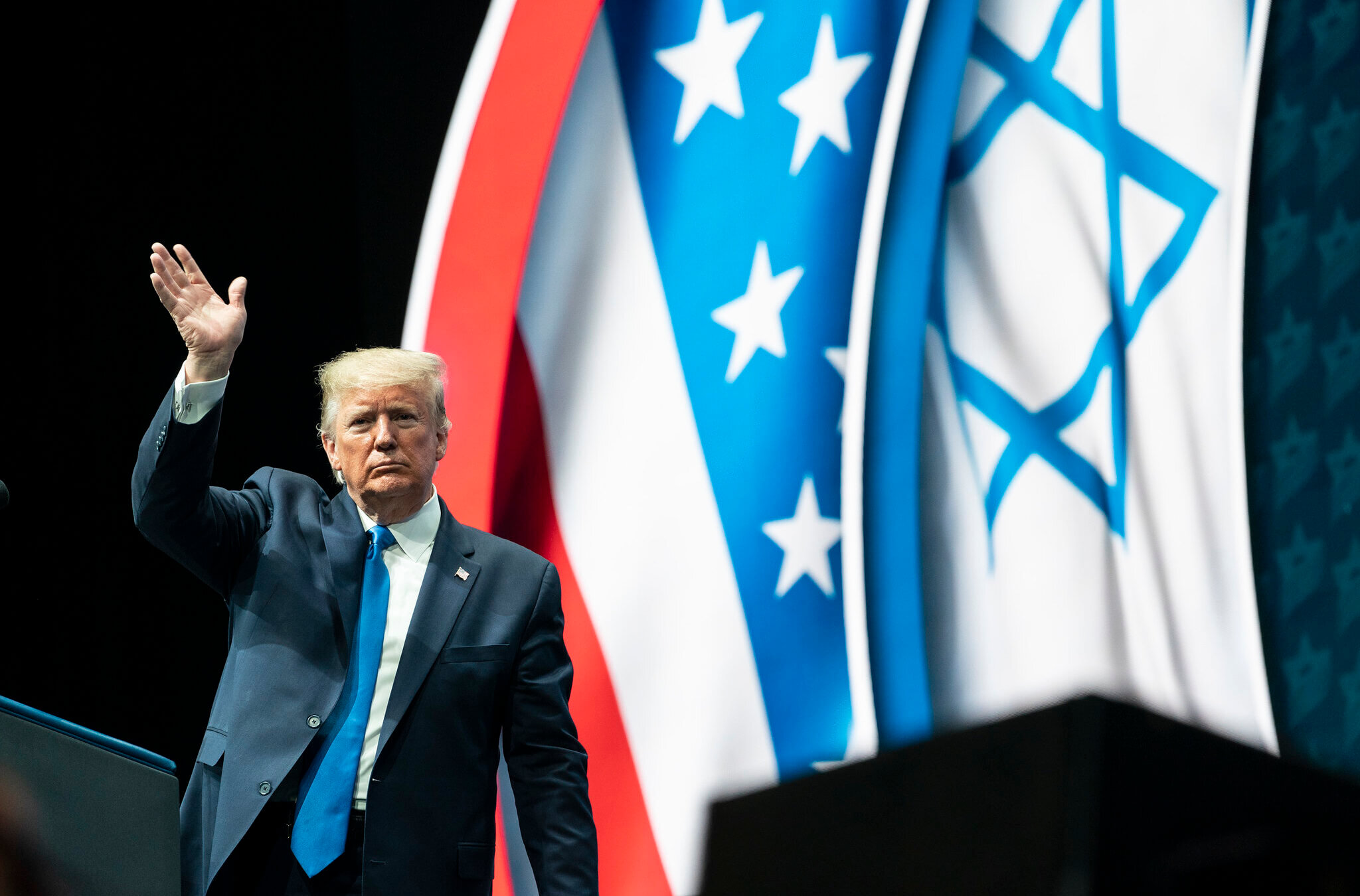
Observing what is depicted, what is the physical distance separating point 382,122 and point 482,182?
0.25 meters

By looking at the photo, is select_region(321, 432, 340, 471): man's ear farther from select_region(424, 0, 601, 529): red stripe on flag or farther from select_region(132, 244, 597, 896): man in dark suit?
select_region(424, 0, 601, 529): red stripe on flag

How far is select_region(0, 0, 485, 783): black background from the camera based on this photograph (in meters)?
2.46

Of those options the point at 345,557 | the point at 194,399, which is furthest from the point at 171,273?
the point at 345,557

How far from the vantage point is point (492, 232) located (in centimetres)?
271

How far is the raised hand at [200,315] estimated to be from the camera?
6.18 ft

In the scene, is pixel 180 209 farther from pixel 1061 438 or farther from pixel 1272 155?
pixel 1272 155

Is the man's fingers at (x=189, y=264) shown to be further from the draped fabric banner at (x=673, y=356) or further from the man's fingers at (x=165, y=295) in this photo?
the draped fabric banner at (x=673, y=356)

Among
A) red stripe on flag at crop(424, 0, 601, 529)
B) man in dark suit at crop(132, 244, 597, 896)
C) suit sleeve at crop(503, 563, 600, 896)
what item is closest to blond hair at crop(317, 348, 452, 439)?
man in dark suit at crop(132, 244, 597, 896)

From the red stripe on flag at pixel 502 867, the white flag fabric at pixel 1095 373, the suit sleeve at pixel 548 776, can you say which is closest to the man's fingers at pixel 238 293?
the suit sleeve at pixel 548 776

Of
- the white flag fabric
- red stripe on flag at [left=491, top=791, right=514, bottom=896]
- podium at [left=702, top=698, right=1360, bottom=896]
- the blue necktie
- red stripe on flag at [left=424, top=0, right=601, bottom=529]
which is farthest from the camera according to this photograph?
red stripe on flag at [left=424, top=0, right=601, bottom=529]

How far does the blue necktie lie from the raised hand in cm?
33

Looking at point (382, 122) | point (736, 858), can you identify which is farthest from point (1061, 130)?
point (736, 858)

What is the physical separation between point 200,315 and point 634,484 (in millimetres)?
929

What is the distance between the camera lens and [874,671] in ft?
8.04
